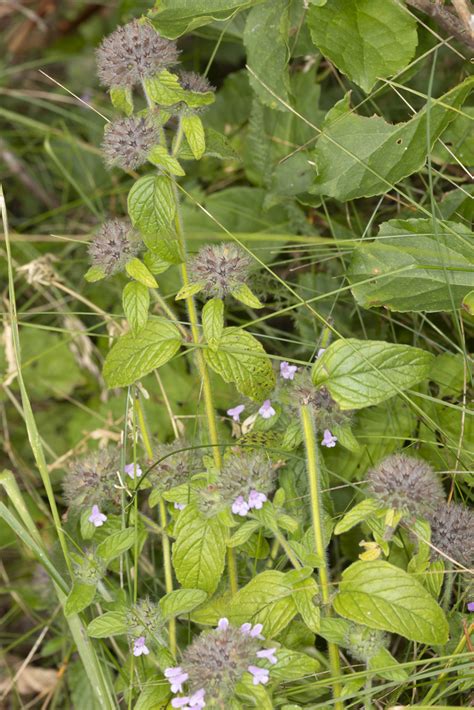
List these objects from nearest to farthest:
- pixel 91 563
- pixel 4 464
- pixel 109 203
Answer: pixel 91 563
pixel 4 464
pixel 109 203

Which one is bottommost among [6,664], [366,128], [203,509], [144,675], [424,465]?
[6,664]

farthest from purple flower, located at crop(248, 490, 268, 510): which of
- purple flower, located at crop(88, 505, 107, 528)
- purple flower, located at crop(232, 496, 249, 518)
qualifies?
purple flower, located at crop(88, 505, 107, 528)

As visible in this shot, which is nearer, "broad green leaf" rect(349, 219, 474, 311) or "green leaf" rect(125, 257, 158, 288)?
"green leaf" rect(125, 257, 158, 288)

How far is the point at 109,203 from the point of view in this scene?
2975 mm

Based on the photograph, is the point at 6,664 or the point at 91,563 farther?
the point at 6,664

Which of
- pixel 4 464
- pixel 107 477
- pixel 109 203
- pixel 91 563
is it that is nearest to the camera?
pixel 91 563

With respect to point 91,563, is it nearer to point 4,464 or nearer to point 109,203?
point 4,464

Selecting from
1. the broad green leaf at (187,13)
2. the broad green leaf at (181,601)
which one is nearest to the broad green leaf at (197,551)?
the broad green leaf at (181,601)

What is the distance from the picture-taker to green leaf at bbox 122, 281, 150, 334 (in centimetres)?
161

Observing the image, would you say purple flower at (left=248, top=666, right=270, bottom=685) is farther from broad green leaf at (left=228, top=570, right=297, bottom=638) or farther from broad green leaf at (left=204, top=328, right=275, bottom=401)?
broad green leaf at (left=204, top=328, right=275, bottom=401)

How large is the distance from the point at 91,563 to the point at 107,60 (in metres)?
0.97

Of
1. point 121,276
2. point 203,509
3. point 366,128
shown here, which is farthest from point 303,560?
point 121,276

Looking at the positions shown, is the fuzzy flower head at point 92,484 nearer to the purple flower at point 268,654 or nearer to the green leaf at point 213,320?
the green leaf at point 213,320

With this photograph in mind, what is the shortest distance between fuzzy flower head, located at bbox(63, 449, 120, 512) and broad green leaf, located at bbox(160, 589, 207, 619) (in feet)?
0.88
